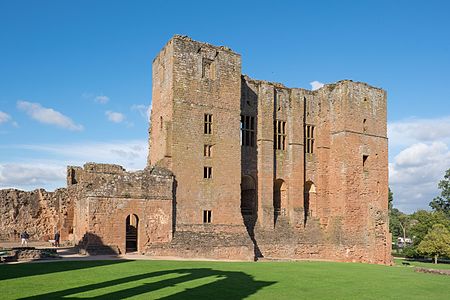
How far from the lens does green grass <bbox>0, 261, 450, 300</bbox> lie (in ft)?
45.4

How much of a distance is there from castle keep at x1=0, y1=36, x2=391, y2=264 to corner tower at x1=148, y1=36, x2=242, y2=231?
0.07 meters

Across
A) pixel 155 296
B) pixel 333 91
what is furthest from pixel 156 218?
pixel 333 91

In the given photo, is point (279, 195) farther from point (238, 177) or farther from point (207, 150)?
point (207, 150)

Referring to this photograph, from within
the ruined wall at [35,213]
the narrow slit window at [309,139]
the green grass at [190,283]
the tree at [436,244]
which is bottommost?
the tree at [436,244]

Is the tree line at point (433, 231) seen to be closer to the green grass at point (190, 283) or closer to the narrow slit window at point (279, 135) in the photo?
the narrow slit window at point (279, 135)

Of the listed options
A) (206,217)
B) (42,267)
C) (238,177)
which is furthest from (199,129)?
(42,267)

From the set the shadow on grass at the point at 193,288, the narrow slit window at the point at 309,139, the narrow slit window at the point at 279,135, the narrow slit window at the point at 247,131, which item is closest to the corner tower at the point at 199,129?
the narrow slit window at the point at 247,131

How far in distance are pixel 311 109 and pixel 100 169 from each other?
1623 cm

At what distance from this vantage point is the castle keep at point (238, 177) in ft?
91.3

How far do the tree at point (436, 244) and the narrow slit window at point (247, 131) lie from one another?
2171 centimetres

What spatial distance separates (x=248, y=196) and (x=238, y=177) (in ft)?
12.3

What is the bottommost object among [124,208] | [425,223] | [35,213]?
[425,223]

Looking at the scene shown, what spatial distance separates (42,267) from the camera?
1891 cm

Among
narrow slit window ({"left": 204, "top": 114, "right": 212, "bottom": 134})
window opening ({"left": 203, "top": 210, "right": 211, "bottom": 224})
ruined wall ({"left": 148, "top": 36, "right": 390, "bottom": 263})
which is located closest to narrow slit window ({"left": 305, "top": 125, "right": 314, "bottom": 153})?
ruined wall ({"left": 148, "top": 36, "right": 390, "bottom": 263})
